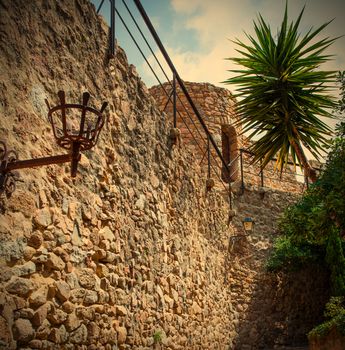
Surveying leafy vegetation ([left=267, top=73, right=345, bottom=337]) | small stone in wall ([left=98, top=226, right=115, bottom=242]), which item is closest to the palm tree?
leafy vegetation ([left=267, top=73, right=345, bottom=337])

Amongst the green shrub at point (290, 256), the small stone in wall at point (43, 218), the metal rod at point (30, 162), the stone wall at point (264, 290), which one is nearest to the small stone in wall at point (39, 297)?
the small stone in wall at point (43, 218)

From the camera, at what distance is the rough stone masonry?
8.39 ft

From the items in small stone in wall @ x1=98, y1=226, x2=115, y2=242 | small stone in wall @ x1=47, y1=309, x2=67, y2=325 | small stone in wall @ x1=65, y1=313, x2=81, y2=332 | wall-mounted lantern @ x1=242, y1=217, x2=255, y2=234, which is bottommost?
small stone in wall @ x1=65, y1=313, x2=81, y2=332

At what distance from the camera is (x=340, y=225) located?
514 cm

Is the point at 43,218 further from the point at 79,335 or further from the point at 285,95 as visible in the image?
the point at 285,95

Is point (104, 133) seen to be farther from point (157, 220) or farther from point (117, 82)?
point (157, 220)

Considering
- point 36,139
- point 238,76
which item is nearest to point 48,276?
point 36,139

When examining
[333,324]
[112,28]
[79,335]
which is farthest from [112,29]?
[333,324]

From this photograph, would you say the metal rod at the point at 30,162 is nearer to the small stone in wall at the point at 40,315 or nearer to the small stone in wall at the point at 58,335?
the small stone in wall at the point at 40,315

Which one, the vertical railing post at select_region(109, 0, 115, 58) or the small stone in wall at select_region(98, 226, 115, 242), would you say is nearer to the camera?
the small stone in wall at select_region(98, 226, 115, 242)

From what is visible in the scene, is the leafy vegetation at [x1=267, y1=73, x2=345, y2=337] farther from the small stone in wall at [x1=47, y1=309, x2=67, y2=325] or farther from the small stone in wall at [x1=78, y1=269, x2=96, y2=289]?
the small stone in wall at [x1=47, y1=309, x2=67, y2=325]

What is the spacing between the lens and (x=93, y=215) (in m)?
3.37

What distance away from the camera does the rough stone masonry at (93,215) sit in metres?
2.56

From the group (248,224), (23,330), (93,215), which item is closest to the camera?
(23,330)
